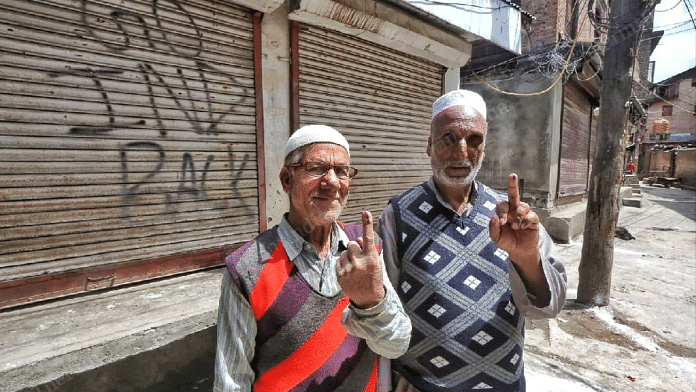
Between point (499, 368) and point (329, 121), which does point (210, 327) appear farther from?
point (329, 121)

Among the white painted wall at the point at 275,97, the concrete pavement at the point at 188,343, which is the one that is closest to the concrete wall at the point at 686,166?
the concrete pavement at the point at 188,343

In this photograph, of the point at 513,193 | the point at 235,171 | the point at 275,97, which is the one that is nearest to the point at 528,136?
the point at 275,97

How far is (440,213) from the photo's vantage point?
173 centimetres

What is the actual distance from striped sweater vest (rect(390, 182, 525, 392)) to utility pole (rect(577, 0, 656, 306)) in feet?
14.5

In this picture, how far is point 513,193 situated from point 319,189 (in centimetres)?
75

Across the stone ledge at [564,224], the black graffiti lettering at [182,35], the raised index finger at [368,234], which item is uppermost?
the black graffiti lettering at [182,35]

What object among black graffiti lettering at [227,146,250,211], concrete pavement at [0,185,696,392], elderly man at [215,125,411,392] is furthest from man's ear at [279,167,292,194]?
black graffiti lettering at [227,146,250,211]

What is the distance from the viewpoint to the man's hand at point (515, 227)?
1.31 m

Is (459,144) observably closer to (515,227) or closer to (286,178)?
(515,227)

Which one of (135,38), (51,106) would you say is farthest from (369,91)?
(51,106)

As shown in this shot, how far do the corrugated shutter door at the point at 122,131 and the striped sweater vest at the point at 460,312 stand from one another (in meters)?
3.02

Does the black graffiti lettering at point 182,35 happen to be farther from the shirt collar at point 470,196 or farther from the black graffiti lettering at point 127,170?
the shirt collar at point 470,196

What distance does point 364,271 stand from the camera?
1095mm

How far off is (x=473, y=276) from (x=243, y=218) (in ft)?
10.9
